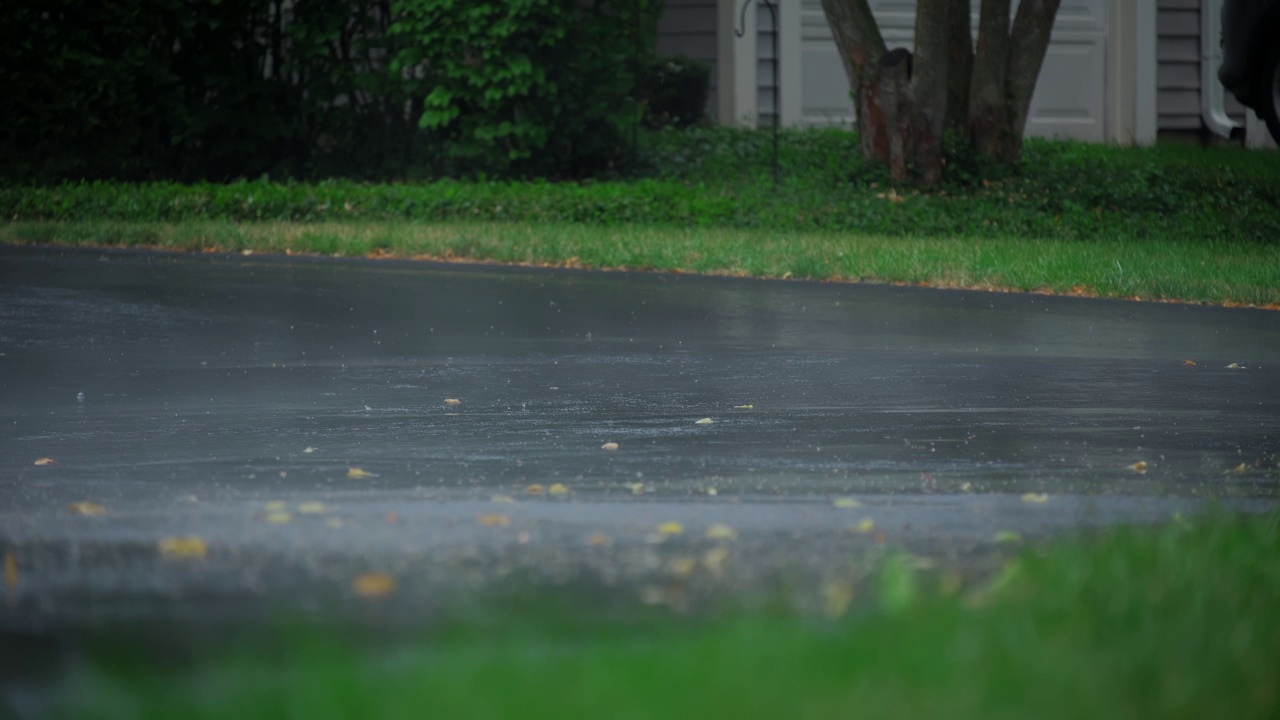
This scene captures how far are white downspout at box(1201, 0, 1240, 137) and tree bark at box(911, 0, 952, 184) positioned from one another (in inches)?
291

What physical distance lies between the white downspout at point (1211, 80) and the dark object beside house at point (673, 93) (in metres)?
7.34

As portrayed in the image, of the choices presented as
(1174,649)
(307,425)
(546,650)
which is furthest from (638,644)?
(307,425)

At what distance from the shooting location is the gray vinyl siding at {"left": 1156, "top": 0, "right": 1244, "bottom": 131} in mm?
25891

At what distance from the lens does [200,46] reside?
22.0 meters

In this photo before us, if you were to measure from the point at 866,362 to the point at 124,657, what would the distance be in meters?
6.36

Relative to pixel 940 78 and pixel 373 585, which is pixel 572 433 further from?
pixel 940 78

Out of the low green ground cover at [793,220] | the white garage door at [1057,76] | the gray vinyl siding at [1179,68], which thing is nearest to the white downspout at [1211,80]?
the gray vinyl siding at [1179,68]

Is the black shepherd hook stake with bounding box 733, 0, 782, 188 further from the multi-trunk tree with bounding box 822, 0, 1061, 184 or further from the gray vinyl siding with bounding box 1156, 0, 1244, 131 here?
the gray vinyl siding with bounding box 1156, 0, 1244, 131

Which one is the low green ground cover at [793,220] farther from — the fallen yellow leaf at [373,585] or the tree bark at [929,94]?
the fallen yellow leaf at [373,585]

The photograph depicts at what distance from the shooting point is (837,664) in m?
3.61

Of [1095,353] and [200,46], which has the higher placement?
[200,46]

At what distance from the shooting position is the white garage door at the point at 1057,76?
80.8 ft

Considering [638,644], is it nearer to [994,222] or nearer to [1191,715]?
[1191,715]

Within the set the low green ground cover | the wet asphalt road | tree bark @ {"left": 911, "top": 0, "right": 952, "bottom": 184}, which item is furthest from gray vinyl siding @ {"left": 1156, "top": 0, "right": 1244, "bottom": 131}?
the wet asphalt road
